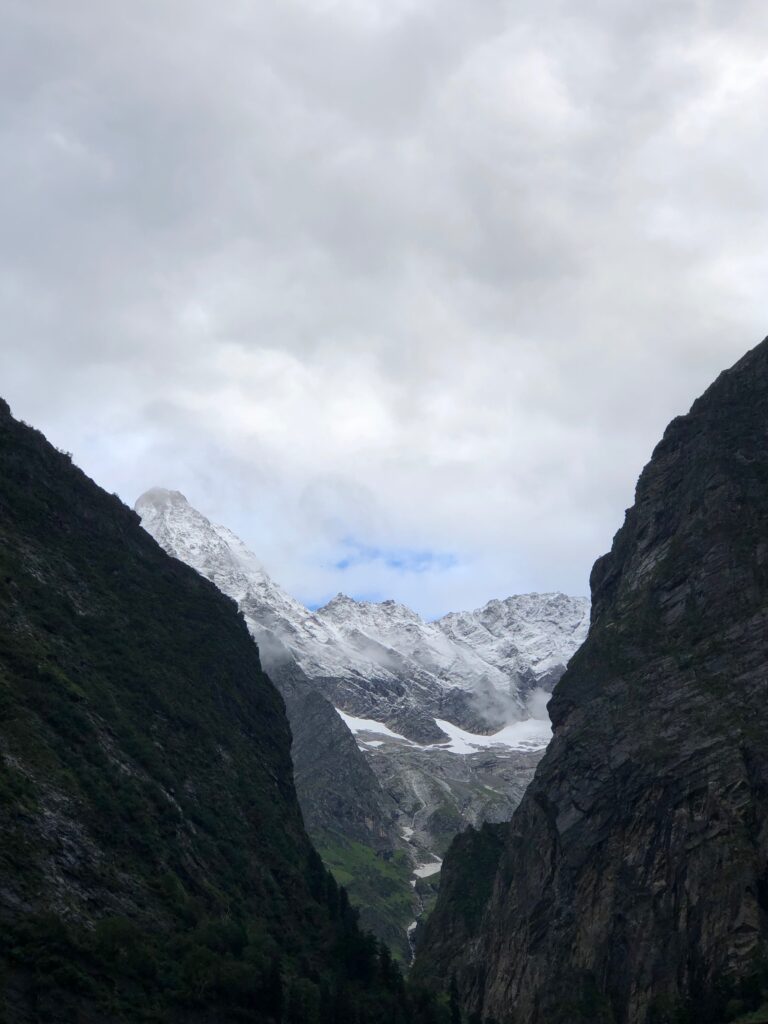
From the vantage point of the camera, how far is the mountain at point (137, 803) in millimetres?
58656

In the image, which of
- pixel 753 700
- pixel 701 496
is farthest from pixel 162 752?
pixel 701 496

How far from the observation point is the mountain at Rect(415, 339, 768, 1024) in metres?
92.1

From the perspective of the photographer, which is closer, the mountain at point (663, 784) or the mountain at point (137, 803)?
the mountain at point (137, 803)

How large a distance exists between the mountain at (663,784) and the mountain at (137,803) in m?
20.0

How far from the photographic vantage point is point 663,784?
101312mm

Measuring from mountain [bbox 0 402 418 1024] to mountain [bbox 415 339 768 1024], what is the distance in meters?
20.0

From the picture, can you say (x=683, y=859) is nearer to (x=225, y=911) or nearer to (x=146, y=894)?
(x=225, y=911)

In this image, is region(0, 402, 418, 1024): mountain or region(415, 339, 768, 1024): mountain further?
region(415, 339, 768, 1024): mountain

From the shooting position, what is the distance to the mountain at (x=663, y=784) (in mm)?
92062

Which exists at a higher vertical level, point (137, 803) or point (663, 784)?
point (663, 784)

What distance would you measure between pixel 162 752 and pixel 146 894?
2017 cm

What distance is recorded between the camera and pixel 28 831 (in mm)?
60812

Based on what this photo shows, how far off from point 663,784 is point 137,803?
49.8 meters

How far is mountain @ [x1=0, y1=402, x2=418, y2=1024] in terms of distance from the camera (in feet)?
192
